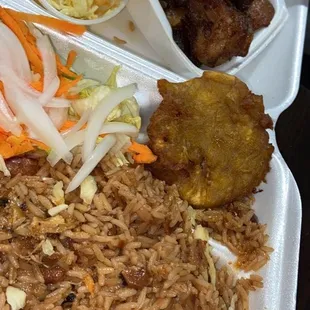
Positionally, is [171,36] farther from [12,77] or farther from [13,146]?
[13,146]

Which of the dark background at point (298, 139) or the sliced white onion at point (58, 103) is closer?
the sliced white onion at point (58, 103)

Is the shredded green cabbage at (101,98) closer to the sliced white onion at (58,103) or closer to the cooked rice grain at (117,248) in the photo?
the sliced white onion at (58,103)

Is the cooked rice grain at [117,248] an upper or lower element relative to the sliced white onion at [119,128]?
Result: lower

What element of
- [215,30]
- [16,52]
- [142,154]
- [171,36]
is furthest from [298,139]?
[16,52]

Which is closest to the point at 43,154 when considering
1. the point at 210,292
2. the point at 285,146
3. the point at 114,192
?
the point at 114,192

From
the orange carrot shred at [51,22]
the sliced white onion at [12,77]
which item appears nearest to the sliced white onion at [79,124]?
the sliced white onion at [12,77]

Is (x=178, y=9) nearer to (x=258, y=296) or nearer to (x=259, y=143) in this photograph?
(x=259, y=143)

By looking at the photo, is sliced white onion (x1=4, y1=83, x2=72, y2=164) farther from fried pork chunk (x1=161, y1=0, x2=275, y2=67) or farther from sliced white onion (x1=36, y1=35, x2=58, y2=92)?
fried pork chunk (x1=161, y1=0, x2=275, y2=67)
